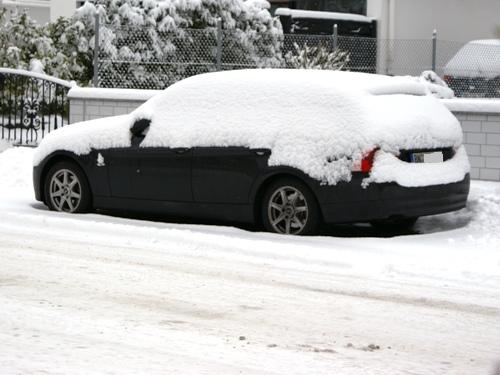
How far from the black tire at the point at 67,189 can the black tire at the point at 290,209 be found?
2.17 metres

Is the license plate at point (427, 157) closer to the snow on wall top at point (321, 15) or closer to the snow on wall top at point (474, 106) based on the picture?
the snow on wall top at point (474, 106)

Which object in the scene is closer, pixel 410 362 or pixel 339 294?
pixel 410 362

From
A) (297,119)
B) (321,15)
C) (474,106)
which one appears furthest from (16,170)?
(321,15)

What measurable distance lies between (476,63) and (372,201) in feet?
30.8

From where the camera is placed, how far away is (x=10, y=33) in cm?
2198

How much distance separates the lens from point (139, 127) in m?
11.5

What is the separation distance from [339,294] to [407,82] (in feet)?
12.6

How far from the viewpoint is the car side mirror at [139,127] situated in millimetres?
11547

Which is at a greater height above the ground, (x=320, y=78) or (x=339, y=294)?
(x=320, y=78)

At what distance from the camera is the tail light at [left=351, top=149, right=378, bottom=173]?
10.1 m

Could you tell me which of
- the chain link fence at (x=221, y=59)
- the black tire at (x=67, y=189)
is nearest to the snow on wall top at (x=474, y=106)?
the chain link fence at (x=221, y=59)

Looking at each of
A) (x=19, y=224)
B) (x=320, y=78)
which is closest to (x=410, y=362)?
(x=320, y=78)

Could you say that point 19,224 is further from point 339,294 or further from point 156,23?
point 156,23

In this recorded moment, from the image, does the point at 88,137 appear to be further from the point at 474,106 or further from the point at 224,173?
the point at 474,106
